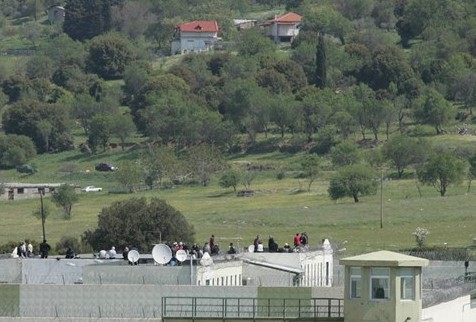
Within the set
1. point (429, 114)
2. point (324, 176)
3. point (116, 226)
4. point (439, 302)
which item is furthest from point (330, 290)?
point (429, 114)

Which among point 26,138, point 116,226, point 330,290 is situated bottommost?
point 26,138

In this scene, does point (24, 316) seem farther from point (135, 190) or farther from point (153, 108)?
point (153, 108)

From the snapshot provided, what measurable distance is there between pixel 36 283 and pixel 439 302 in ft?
27.2

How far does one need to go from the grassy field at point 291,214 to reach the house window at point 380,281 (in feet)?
192

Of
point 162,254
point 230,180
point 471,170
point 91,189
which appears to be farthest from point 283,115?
point 162,254

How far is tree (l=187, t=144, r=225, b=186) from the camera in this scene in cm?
16104

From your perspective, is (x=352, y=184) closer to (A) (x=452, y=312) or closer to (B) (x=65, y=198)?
(B) (x=65, y=198)

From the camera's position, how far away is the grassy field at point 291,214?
114438 millimetres

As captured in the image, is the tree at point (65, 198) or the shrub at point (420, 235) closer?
the shrub at point (420, 235)

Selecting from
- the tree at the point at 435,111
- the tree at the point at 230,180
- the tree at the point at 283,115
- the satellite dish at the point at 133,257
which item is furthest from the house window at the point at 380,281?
the tree at the point at 283,115

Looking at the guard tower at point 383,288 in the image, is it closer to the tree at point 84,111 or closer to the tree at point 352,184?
the tree at point 352,184

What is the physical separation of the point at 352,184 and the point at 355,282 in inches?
3902

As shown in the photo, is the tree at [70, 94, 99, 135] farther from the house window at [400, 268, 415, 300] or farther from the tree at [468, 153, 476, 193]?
the house window at [400, 268, 415, 300]

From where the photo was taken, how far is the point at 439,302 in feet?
140
